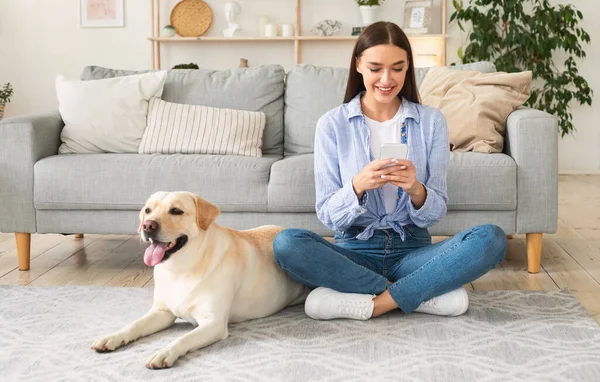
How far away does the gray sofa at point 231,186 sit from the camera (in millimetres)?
2959

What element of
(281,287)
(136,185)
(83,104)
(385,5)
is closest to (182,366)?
(281,287)

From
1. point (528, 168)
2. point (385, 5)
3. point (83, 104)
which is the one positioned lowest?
point (528, 168)

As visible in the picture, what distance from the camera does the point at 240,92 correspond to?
11.6 ft

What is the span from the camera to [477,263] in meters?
2.26

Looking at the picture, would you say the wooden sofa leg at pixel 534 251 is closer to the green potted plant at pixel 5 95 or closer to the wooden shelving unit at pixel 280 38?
the wooden shelving unit at pixel 280 38

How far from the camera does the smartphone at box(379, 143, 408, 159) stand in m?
2.13

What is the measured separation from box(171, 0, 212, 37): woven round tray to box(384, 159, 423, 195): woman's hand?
4.13 m

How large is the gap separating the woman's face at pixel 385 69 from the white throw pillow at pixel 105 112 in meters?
1.38

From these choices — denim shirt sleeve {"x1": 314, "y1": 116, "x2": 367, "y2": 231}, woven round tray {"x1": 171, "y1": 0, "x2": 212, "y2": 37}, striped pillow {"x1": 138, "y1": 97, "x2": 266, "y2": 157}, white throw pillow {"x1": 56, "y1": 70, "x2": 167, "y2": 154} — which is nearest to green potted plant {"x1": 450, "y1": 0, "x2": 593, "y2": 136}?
woven round tray {"x1": 171, "y1": 0, "x2": 212, "y2": 37}

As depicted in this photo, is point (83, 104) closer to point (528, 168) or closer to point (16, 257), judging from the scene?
point (16, 257)

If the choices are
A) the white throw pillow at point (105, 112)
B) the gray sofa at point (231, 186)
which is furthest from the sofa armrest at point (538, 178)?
the white throw pillow at point (105, 112)

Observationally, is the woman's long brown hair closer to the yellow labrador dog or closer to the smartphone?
the smartphone

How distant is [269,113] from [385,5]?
267cm

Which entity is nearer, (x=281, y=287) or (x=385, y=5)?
(x=281, y=287)
